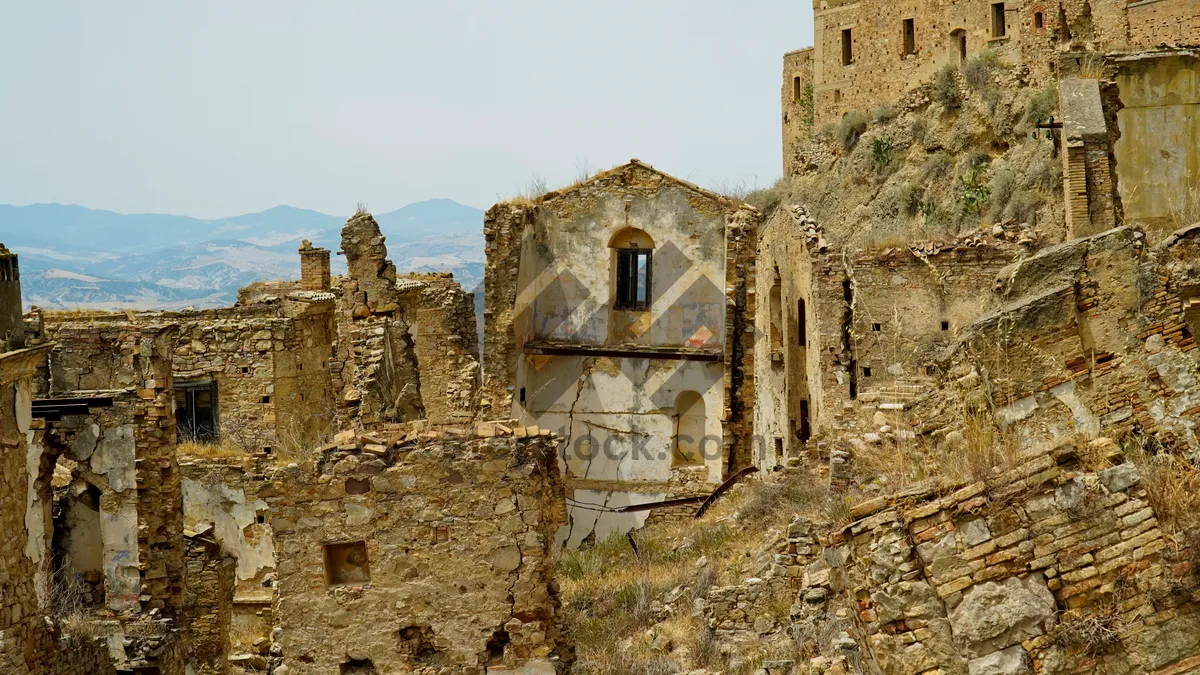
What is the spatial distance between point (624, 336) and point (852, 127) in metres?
31.0

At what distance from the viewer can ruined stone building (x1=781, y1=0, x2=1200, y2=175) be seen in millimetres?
43312

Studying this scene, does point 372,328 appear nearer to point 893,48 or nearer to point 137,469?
point 137,469

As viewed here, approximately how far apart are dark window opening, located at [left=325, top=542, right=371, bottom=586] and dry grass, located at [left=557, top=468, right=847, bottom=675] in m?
1.67

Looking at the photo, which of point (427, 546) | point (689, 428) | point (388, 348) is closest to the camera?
point (427, 546)

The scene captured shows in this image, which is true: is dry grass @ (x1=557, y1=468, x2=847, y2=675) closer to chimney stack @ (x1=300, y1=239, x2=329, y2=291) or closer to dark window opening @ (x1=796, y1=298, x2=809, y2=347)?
dark window opening @ (x1=796, y1=298, x2=809, y2=347)

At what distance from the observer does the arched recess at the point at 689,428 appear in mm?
20578

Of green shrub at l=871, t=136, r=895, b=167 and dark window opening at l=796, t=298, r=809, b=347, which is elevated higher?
green shrub at l=871, t=136, r=895, b=167

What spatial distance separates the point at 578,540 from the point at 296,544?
12.2 metres

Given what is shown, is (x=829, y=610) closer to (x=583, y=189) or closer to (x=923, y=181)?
(x=583, y=189)

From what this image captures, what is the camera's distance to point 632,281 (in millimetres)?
21156

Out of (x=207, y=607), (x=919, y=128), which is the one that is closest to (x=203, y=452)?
(x=207, y=607)

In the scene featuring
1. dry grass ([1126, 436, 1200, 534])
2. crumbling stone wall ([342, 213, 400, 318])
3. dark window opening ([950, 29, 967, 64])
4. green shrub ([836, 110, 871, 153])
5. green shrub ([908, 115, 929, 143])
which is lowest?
dry grass ([1126, 436, 1200, 534])

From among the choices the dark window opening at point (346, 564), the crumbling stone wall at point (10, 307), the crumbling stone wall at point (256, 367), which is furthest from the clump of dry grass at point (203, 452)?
the dark window opening at point (346, 564)

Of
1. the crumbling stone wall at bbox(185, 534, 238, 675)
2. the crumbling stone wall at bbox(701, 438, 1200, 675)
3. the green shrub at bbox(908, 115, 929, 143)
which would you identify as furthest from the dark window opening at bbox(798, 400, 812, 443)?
the green shrub at bbox(908, 115, 929, 143)
